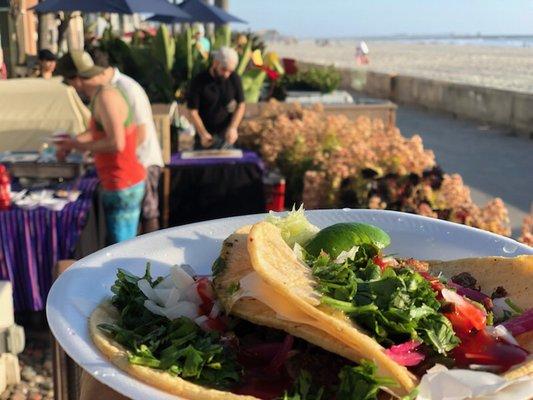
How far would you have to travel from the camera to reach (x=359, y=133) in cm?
633

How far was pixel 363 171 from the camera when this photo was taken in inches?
199

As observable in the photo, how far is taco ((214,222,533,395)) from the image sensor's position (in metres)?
1.43

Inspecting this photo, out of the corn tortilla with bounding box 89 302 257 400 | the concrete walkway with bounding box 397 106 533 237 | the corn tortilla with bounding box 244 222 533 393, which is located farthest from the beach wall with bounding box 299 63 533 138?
the corn tortilla with bounding box 89 302 257 400

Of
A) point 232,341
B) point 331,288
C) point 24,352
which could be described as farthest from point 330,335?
point 24,352

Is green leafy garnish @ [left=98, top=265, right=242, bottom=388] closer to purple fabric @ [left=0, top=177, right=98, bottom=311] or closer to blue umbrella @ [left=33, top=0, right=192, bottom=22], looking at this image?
purple fabric @ [left=0, top=177, right=98, bottom=311]

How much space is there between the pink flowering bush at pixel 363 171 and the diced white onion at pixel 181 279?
2.76 m

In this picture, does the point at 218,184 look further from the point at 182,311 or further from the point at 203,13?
the point at 203,13

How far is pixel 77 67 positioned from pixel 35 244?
143 cm

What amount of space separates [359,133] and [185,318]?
16.2ft

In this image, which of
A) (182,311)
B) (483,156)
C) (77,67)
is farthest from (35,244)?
(483,156)

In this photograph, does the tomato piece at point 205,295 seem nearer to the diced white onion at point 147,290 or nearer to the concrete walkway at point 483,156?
the diced white onion at point 147,290

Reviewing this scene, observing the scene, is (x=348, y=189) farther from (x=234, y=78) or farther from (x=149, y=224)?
(x=234, y=78)

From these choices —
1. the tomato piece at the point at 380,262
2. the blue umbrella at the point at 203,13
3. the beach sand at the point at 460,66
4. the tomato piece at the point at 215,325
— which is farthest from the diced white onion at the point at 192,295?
the beach sand at the point at 460,66

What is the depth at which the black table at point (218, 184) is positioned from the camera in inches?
273
